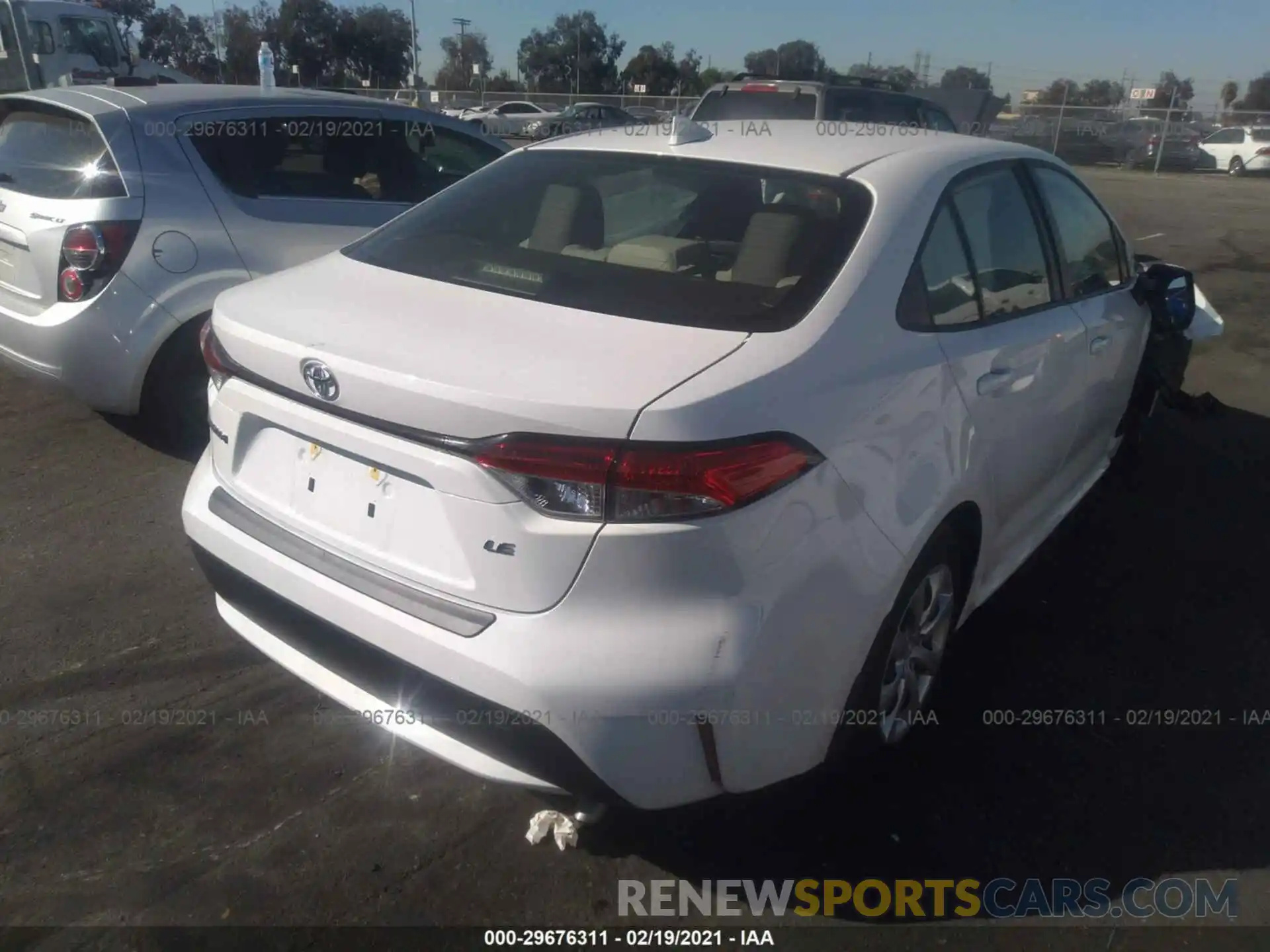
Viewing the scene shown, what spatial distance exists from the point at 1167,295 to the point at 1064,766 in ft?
7.60

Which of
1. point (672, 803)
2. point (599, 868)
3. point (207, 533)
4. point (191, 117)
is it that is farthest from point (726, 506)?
point (191, 117)

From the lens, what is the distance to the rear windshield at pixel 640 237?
2387 millimetres

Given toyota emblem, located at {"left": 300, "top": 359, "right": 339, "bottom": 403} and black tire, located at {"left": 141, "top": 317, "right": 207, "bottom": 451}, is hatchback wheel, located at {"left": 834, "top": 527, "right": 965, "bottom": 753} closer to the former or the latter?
toyota emblem, located at {"left": 300, "top": 359, "right": 339, "bottom": 403}

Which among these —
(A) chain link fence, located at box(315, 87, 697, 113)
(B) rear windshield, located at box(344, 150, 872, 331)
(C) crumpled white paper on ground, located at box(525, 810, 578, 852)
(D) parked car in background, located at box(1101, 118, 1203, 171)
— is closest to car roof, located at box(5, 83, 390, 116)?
(B) rear windshield, located at box(344, 150, 872, 331)

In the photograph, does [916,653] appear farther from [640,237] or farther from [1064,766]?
[640,237]

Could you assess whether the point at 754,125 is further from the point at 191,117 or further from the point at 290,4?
the point at 290,4

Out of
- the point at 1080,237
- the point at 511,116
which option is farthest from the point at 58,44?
the point at 1080,237

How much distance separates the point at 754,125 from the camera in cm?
345

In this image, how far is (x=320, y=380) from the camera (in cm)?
220

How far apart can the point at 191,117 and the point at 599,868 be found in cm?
380

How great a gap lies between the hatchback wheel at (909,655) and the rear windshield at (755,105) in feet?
27.2

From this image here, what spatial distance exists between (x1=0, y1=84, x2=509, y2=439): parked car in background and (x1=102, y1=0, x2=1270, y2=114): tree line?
124ft

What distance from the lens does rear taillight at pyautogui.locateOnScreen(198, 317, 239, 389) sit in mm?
2488

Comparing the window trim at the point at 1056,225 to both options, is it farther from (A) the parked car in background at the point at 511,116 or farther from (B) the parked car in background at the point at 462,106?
(B) the parked car in background at the point at 462,106
